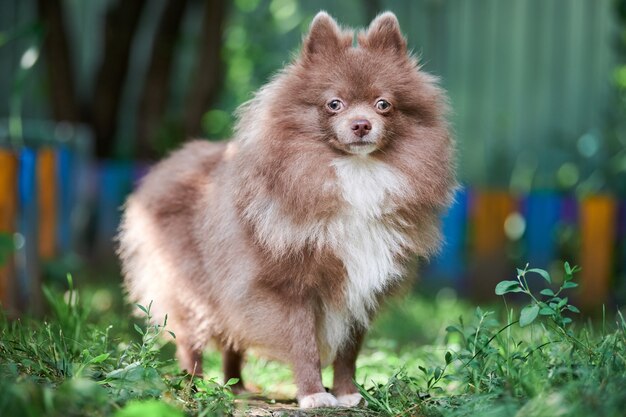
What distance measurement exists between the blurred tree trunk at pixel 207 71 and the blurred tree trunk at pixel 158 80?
0.49 meters

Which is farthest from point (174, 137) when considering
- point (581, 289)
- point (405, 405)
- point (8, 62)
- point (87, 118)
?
point (405, 405)

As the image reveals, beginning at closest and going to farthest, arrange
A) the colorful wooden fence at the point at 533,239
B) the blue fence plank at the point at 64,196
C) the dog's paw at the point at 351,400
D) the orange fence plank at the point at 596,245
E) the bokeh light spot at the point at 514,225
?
the dog's paw at the point at 351,400
the blue fence plank at the point at 64,196
the orange fence plank at the point at 596,245
the colorful wooden fence at the point at 533,239
the bokeh light spot at the point at 514,225

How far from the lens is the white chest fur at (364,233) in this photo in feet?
10.6

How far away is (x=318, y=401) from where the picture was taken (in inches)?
124

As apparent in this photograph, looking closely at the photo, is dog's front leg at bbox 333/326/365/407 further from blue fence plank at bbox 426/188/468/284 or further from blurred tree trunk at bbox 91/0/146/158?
blurred tree trunk at bbox 91/0/146/158

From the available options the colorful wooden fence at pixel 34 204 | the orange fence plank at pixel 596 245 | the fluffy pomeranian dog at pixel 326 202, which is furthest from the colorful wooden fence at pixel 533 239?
the fluffy pomeranian dog at pixel 326 202

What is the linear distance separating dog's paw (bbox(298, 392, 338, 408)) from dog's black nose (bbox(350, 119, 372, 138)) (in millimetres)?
1037

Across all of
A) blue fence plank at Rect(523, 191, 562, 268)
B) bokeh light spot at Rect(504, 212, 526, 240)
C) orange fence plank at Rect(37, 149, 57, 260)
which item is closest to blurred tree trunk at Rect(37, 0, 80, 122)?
orange fence plank at Rect(37, 149, 57, 260)

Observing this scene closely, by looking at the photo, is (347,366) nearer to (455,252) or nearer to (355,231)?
(355,231)

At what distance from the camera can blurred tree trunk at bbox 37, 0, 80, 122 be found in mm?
7840

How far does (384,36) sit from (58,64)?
5435 millimetres

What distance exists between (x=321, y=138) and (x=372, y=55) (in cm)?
45

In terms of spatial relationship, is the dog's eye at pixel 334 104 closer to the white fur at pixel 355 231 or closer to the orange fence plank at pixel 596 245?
the white fur at pixel 355 231

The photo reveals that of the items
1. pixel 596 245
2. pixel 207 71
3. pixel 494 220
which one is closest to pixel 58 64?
pixel 207 71
